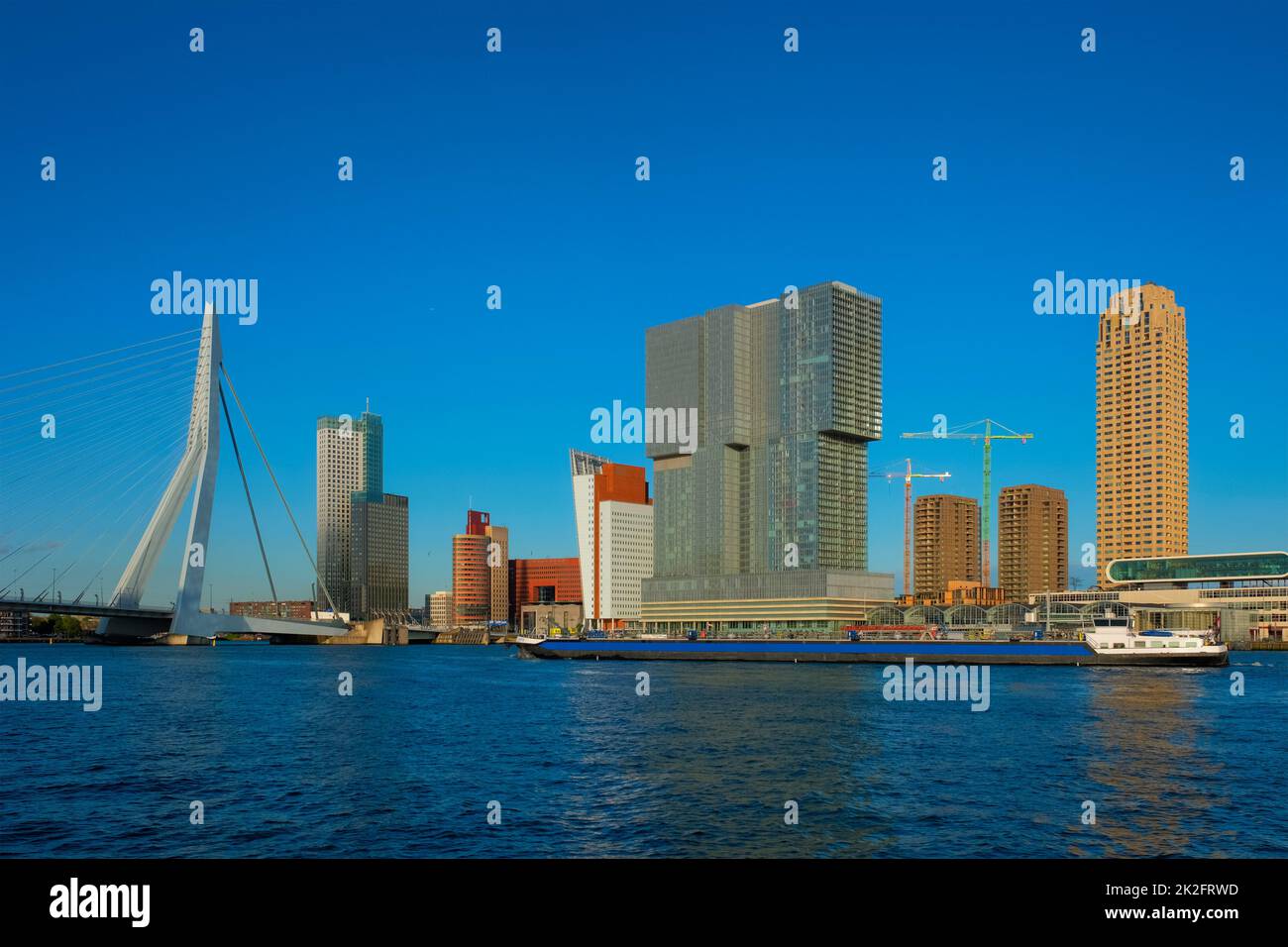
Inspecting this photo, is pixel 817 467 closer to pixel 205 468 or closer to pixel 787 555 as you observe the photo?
pixel 787 555

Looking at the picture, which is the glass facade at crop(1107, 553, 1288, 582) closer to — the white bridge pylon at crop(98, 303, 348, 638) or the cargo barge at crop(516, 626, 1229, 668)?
the cargo barge at crop(516, 626, 1229, 668)

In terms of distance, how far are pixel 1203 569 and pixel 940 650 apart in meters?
75.0

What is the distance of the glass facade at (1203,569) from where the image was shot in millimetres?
156000

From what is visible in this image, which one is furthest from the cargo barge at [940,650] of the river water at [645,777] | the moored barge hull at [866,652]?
the river water at [645,777]

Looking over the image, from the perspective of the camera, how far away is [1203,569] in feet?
531

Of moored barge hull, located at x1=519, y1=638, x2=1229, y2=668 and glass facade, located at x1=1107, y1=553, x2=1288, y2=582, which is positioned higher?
glass facade, located at x1=1107, y1=553, x2=1288, y2=582

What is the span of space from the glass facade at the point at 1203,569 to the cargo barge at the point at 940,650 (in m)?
54.6

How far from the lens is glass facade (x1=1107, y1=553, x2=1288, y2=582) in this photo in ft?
512

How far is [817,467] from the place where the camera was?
640ft

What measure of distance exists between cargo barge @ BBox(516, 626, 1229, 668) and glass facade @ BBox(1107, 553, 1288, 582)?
5457cm

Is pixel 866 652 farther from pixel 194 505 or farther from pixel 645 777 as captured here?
pixel 645 777

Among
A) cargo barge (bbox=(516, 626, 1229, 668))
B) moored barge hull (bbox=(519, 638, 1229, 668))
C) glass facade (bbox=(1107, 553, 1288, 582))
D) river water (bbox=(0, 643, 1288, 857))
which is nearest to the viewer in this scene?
river water (bbox=(0, 643, 1288, 857))

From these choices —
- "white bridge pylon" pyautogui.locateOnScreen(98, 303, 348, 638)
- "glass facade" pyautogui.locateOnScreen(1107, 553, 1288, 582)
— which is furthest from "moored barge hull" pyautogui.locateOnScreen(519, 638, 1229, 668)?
"glass facade" pyautogui.locateOnScreen(1107, 553, 1288, 582)
